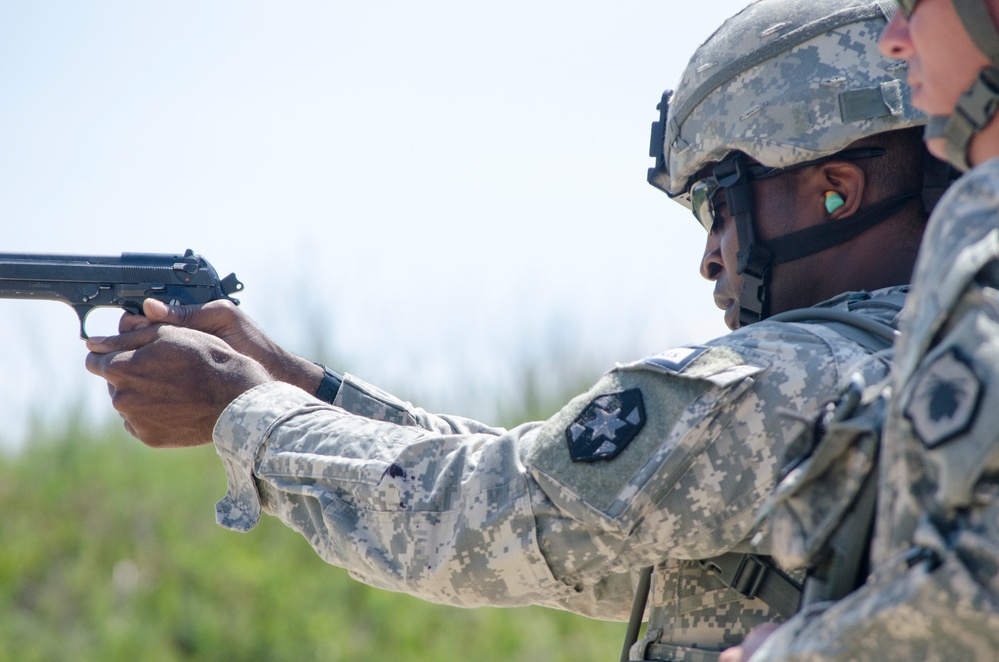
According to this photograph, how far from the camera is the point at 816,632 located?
5.19 ft

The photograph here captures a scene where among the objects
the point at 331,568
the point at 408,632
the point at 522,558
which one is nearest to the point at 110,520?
the point at 331,568

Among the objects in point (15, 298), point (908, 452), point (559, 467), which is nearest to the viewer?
point (908, 452)

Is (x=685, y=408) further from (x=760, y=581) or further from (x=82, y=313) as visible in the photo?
(x=82, y=313)

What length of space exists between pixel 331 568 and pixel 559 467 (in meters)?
7.97

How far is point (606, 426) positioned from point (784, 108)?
1.18 meters

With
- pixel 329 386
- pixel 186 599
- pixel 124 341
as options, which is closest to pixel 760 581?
pixel 329 386

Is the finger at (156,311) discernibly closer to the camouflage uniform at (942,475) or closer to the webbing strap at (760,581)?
the webbing strap at (760,581)

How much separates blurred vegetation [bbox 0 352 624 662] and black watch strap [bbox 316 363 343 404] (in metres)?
5.79

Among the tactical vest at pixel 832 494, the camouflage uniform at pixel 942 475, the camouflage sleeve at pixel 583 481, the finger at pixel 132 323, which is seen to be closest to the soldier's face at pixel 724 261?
the camouflage sleeve at pixel 583 481

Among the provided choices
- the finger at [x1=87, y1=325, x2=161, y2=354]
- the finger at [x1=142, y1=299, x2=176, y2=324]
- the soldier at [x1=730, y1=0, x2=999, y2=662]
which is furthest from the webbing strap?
the finger at [x1=142, y1=299, x2=176, y2=324]

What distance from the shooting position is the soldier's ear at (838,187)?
9.91 ft

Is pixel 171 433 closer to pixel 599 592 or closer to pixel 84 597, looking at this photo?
pixel 599 592

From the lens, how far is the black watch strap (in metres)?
3.75

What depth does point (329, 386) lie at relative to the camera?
3773mm
